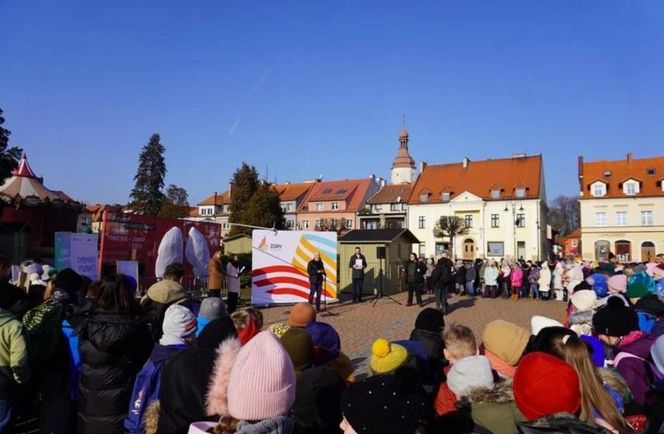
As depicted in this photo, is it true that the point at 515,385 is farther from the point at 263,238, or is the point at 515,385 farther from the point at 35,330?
the point at 263,238

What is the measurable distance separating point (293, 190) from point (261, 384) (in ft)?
266

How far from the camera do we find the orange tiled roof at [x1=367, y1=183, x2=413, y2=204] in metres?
66.2

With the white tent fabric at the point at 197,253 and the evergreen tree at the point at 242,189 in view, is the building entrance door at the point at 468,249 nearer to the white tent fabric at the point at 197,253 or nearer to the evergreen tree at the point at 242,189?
the evergreen tree at the point at 242,189

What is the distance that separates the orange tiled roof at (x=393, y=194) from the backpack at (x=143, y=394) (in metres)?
63.1

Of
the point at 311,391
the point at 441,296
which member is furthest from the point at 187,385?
the point at 441,296

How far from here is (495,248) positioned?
5544 cm

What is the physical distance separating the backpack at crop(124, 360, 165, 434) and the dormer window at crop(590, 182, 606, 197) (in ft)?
196

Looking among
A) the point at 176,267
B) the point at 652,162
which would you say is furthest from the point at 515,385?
the point at 652,162

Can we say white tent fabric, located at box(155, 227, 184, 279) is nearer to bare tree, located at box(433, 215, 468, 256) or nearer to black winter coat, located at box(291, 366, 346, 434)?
black winter coat, located at box(291, 366, 346, 434)

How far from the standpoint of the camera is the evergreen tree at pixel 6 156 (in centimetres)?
2600

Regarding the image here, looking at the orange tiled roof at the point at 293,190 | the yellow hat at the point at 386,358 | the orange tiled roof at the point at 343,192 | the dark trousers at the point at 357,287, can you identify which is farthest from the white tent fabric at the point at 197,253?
the orange tiled roof at the point at 293,190

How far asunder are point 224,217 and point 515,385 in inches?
3210

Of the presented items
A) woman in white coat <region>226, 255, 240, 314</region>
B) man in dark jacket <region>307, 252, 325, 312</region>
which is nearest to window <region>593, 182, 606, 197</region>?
man in dark jacket <region>307, 252, 325, 312</region>

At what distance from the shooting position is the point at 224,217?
8156 centimetres
